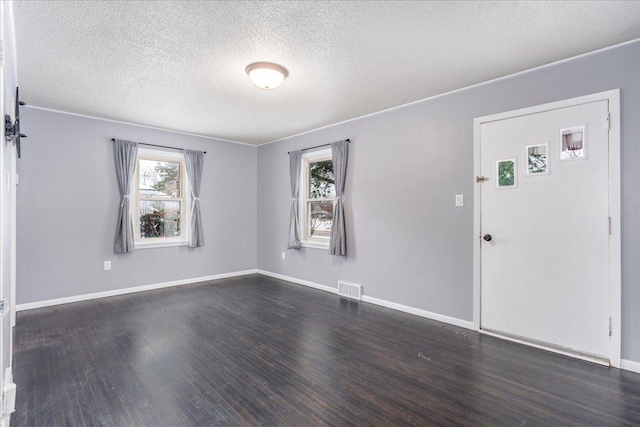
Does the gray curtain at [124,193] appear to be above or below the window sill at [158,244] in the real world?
above

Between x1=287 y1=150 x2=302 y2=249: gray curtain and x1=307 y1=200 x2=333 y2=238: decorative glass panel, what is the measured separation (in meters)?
0.22

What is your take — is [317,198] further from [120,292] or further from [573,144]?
[573,144]

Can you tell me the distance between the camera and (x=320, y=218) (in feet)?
17.8

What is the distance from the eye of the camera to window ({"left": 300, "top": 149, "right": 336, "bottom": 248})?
5238 millimetres

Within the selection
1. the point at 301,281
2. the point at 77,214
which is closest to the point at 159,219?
the point at 77,214

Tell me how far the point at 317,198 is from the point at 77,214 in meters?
3.40

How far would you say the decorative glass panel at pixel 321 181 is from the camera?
521cm

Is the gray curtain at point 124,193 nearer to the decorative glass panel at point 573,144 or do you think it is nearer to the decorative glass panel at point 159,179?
the decorative glass panel at point 159,179

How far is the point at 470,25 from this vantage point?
235 centimetres

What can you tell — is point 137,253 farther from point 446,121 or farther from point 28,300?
point 446,121

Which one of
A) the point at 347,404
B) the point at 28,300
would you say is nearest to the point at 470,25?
the point at 347,404

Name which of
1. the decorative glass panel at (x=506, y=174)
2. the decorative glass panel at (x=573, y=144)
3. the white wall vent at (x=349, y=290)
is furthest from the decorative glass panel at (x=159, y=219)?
the decorative glass panel at (x=573, y=144)

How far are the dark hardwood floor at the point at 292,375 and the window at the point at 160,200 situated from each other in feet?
5.25

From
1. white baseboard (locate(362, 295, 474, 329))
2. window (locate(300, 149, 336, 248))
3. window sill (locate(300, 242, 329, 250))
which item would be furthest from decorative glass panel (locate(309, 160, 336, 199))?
white baseboard (locate(362, 295, 474, 329))
